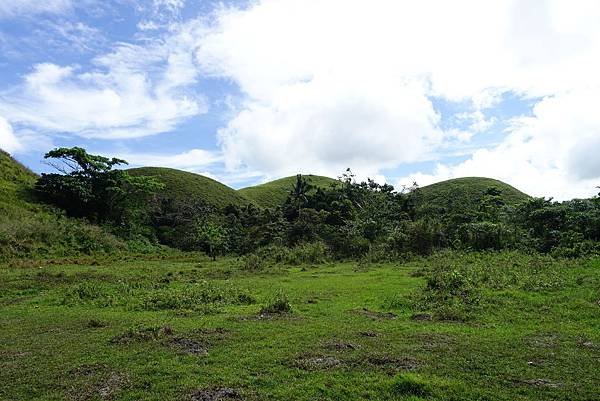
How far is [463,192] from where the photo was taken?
91.9 meters

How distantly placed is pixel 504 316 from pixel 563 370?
20.4 ft

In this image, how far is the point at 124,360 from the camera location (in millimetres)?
11984

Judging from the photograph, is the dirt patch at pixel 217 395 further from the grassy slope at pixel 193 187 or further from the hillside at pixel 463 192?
the grassy slope at pixel 193 187

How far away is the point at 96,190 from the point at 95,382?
183 ft

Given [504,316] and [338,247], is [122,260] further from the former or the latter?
[504,316]

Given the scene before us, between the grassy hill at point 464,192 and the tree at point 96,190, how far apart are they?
47114 mm

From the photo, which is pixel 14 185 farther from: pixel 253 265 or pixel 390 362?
pixel 390 362

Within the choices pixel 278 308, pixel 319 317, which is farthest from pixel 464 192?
pixel 319 317

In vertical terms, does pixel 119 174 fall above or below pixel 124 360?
above

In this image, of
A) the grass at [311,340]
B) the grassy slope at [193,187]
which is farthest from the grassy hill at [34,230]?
the grassy slope at [193,187]

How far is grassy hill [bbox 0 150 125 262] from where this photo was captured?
128ft

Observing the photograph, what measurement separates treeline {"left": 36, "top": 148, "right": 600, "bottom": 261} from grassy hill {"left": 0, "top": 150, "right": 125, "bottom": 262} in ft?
12.5

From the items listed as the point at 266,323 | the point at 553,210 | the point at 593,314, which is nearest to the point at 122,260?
the point at 266,323

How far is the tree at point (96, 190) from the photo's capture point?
189 ft
